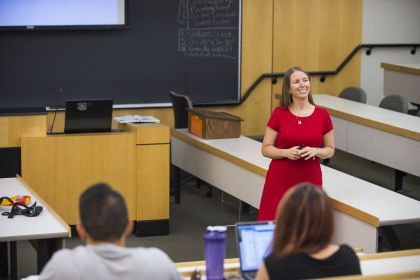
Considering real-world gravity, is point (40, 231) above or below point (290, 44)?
below

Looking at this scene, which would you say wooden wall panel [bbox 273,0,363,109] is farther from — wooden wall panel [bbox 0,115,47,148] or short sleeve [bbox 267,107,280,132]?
short sleeve [bbox 267,107,280,132]

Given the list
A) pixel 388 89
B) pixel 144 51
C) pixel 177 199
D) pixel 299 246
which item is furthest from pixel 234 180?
pixel 299 246

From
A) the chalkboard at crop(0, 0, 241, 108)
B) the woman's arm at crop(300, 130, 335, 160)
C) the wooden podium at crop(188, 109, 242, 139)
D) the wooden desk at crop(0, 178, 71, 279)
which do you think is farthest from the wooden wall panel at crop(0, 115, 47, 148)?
the woman's arm at crop(300, 130, 335, 160)

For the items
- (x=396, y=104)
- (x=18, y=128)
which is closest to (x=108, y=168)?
(x=18, y=128)

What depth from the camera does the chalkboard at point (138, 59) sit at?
8.89 meters

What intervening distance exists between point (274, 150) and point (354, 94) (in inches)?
163

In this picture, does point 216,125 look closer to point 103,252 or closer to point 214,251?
point 214,251

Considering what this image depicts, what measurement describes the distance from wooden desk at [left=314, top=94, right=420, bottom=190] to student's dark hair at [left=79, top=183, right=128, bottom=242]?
4.82 metres

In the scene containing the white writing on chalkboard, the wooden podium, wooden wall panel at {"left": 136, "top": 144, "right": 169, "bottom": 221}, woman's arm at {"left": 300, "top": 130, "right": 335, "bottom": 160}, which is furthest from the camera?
the white writing on chalkboard

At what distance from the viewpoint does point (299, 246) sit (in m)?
3.10

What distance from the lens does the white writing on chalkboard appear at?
9.48 m

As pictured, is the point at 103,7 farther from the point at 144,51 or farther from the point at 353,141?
the point at 353,141

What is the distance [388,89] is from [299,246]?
24.0 feet

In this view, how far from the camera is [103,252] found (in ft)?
9.50
